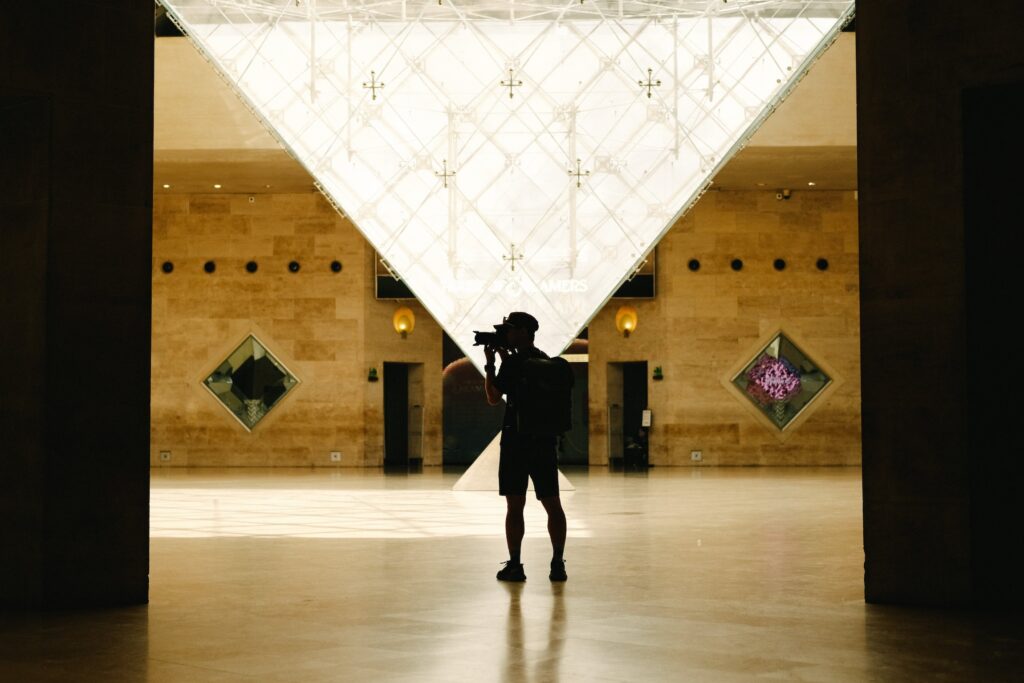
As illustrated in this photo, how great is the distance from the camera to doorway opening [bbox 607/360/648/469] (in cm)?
2373

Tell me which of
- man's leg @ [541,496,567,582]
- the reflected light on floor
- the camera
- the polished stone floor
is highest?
the camera

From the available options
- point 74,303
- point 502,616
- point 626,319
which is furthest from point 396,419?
point 502,616

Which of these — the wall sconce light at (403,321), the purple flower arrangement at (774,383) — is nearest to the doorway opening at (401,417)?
the wall sconce light at (403,321)

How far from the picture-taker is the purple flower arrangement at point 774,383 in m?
23.7

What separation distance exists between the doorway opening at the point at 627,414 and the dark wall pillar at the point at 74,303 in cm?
1800

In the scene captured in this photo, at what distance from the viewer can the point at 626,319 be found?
23.9 meters

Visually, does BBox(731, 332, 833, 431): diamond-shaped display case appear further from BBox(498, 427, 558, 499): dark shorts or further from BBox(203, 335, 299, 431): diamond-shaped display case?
BBox(498, 427, 558, 499): dark shorts

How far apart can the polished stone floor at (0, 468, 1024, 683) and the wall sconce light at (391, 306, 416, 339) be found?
572 inches

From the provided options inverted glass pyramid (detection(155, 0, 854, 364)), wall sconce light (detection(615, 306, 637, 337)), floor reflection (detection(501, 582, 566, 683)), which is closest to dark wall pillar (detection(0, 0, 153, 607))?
floor reflection (detection(501, 582, 566, 683))

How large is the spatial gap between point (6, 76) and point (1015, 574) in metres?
4.34

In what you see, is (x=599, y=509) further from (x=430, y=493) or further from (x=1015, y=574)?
(x=1015, y=574)

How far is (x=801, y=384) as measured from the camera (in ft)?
78.0

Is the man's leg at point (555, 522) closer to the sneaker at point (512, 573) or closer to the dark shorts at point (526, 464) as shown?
the dark shorts at point (526, 464)

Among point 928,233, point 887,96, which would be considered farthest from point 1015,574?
point 887,96
